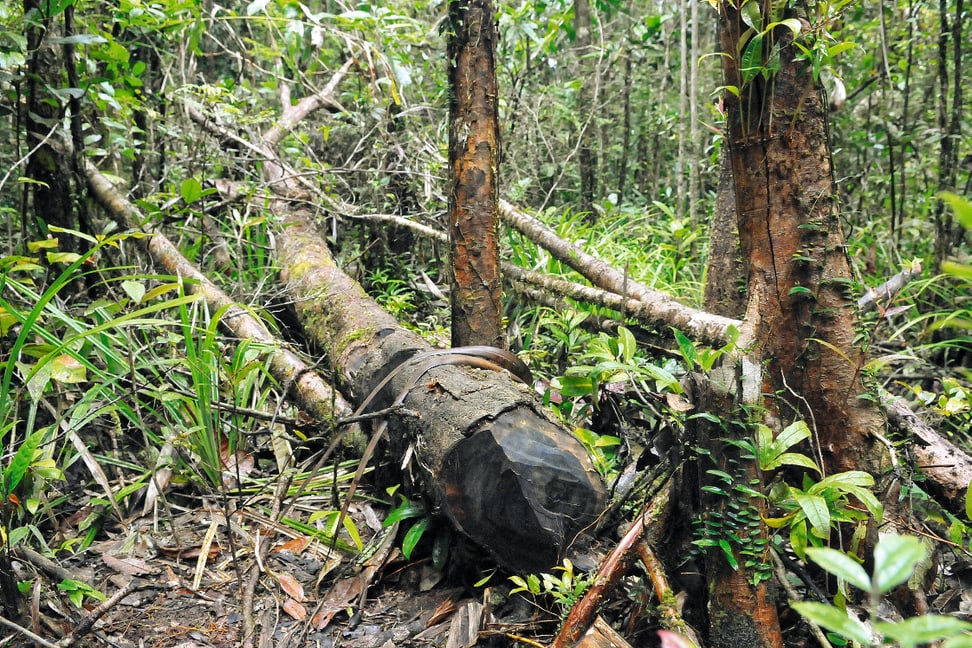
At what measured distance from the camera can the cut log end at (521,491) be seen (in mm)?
1725

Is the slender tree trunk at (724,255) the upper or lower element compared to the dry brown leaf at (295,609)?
upper

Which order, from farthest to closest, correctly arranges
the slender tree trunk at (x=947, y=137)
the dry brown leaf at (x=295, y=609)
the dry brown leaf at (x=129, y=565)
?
the slender tree trunk at (x=947, y=137)
the dry brown leaf at (x=129, y=565)
the dry brown leaf at (x=295, y=609)

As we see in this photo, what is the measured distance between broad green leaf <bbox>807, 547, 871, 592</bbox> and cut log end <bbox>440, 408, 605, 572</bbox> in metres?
1.16

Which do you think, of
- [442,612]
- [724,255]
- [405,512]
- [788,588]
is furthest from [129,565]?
[724,255]

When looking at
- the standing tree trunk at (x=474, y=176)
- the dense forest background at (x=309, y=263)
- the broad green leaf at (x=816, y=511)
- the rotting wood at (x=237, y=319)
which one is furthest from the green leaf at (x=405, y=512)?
the broad green leaf at (x=816, y=511)

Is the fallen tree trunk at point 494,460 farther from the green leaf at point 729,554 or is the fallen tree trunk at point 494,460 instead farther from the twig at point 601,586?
the green leaf at point 729,554

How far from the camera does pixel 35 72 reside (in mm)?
2910

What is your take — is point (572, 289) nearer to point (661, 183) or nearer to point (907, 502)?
point (907, 502)

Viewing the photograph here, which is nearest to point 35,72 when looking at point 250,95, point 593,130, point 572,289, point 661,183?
point 250,95

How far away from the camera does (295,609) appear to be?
197cm

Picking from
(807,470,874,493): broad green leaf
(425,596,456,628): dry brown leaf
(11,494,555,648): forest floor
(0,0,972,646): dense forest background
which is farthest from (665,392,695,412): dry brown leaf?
(425,596,456,628): dry brown leaf

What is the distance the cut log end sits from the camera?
5.66 ft

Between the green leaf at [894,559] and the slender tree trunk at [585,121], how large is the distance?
6011 mm

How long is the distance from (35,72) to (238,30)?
207 inches
